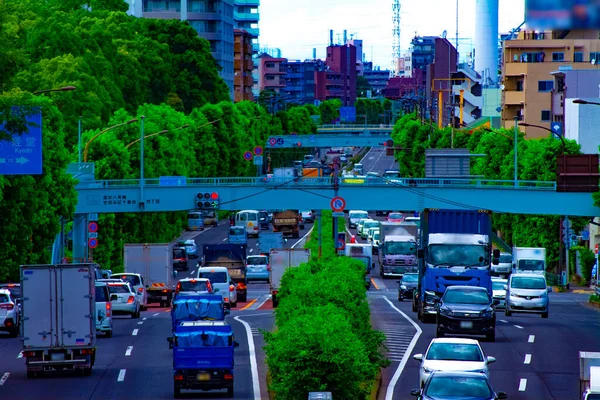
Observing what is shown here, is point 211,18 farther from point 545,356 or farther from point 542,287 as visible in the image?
point 545,356

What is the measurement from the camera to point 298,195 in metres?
73.2

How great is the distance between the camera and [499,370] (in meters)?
32.1

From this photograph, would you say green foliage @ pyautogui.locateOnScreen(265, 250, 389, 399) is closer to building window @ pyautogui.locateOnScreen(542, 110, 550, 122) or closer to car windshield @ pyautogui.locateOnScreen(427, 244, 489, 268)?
car windshield @ pyautogui.locateOnScreen(427, 244, 489, 268)

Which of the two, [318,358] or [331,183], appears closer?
[318,358]

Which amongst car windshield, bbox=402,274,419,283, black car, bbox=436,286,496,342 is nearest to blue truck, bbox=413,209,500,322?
black car, bbox=436,286,496,342

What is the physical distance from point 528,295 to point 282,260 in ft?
53.5

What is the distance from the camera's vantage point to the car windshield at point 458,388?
22.4 m

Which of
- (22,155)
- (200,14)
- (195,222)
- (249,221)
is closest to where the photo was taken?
(22,155)

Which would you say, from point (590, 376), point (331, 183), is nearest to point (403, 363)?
point (590, 376)

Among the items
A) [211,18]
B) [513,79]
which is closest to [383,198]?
[513,79]

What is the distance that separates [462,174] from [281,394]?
63.1 meters

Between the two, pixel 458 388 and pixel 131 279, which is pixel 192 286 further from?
pixel 458 388

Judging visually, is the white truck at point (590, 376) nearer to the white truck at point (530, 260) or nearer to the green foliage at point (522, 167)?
the green foliage at point (522, 167)

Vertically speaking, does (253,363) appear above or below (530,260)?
above
